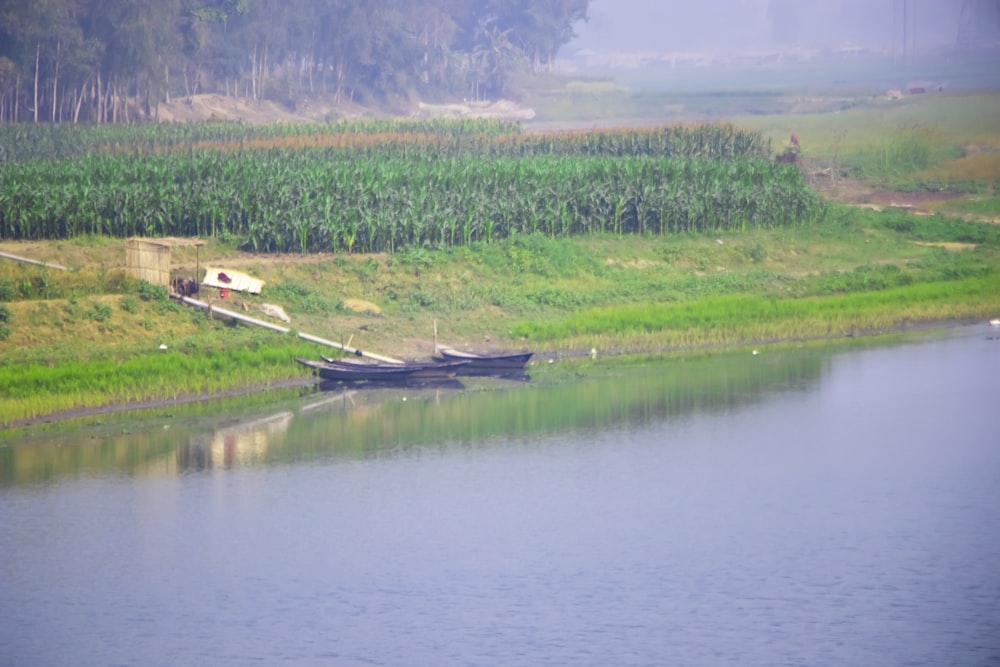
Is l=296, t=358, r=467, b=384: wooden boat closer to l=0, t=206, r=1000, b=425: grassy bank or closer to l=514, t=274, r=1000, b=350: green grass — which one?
l=0, t=206, r=1000, b=425: grassy bank

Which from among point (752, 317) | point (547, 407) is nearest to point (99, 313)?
point (547, 407)

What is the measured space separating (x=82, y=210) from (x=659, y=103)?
8195 centimetres

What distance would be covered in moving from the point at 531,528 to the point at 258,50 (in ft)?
315

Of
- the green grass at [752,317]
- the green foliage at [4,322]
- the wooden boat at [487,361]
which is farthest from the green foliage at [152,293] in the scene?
the green grass at [752,317]

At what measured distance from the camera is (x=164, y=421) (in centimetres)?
2961

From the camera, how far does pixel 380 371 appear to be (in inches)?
1258

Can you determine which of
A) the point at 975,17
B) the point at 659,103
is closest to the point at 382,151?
the point at 659,103

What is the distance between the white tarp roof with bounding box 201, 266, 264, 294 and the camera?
35031 millimetres

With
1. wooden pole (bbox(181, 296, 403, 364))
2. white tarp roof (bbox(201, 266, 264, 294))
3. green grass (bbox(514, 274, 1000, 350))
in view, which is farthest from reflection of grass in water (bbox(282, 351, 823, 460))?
white tarp roof (bbox(201, 266, 264, 294))

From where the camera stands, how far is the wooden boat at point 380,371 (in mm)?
31953

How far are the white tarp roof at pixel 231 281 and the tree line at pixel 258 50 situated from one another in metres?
51.0

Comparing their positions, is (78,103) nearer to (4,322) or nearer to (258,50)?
(258,50)

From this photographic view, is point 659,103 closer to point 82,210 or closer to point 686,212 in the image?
point 686,212

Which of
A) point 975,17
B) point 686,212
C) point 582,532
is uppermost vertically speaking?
point 975,17
